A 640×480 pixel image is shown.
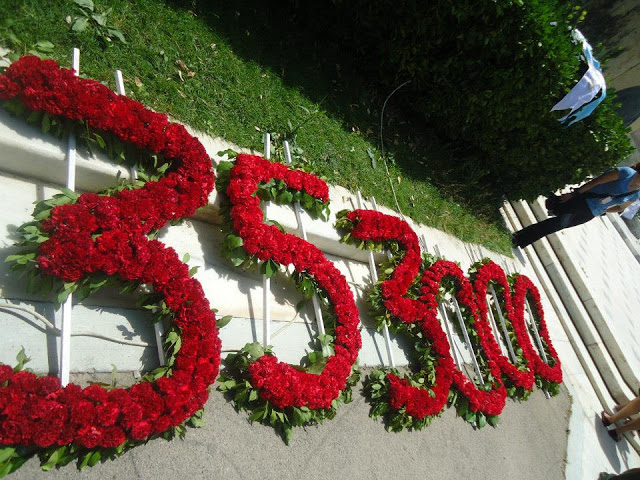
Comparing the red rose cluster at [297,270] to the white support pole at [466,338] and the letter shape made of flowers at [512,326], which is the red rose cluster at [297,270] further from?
the letter shape made of flowers at [512,326]

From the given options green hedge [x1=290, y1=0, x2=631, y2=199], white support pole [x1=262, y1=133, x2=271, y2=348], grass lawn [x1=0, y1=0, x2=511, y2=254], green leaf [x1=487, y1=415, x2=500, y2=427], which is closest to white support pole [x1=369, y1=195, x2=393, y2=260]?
grass lawn [x1=0, y1=0, x2=511, y2=254]

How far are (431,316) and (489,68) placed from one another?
12.4 feet

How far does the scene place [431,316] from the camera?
4.63m

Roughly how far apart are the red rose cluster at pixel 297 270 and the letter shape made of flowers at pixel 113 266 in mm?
400

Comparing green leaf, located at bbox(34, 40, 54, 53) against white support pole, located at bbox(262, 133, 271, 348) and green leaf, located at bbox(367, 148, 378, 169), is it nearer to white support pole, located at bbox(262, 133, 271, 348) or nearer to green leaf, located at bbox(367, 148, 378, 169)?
white support pole, located at bbox(262, 133, 271, 348)

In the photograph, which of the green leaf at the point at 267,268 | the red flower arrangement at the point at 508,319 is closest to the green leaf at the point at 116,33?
the green leaf at the point at 267,268

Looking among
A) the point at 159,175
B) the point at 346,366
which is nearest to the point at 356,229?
the point at 346,366

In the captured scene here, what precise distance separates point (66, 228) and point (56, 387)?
81 cm

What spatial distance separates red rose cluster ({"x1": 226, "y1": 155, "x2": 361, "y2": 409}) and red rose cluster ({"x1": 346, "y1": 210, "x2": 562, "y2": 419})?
29.6 inches

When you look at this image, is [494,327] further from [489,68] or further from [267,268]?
[267,268]

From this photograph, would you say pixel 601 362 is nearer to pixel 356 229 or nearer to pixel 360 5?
pixel 356 229

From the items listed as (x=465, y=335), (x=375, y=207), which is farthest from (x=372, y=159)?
(x=465, y=335)

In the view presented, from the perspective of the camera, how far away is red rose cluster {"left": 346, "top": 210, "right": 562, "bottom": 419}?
4.00m

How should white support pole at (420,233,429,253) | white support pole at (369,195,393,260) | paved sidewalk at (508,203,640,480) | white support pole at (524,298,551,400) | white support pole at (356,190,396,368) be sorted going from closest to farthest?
white support pole at (356,190,396,368), white support pole at (369,195,393,260), white support pole at (420,233,429,253), white support pole at (524,298,551,400), paved sidewalk at (508,203,640,480)
